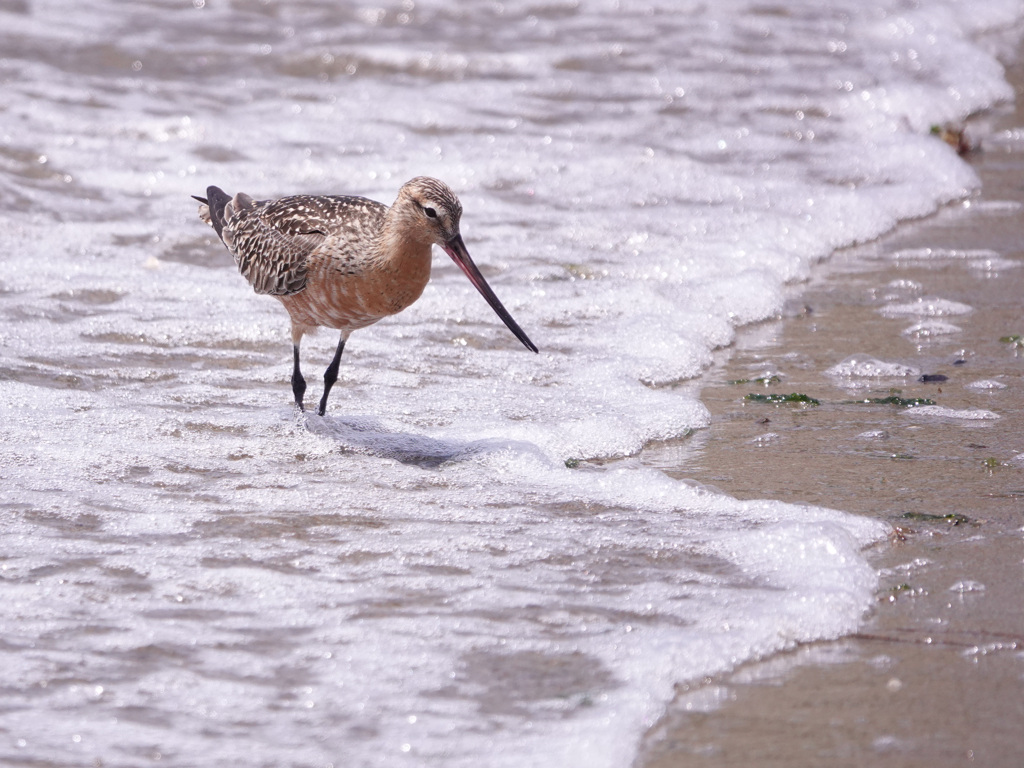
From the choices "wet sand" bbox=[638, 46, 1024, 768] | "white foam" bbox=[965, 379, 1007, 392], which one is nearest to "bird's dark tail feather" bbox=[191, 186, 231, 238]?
"wet sand" bbox=[638, 46, 1024, 768]

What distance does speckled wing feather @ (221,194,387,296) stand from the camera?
5453 mm

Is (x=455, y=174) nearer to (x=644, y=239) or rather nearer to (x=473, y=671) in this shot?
(x=644, y=239)

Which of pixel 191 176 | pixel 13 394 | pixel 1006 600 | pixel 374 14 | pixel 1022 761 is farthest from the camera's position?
pixel 374 14

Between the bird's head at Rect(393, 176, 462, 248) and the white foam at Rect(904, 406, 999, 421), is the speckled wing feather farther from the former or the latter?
the white foam at Rect(904, 406, 999, 421)

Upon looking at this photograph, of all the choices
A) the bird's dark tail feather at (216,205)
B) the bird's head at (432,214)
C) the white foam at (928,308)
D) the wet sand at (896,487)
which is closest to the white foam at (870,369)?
the wet sand at (896,487)

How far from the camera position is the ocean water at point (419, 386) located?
3.53 meters

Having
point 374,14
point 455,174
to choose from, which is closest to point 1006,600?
point 455,174

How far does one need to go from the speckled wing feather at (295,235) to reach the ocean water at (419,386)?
55cm

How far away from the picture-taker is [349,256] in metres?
5.38

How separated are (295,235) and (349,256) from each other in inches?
15.7

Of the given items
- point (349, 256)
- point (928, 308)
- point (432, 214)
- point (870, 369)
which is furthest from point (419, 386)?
point (928, 308)

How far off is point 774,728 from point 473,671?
81 centimetres

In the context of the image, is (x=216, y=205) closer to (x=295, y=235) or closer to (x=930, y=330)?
(x=295, y=235)

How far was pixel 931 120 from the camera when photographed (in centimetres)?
1070
